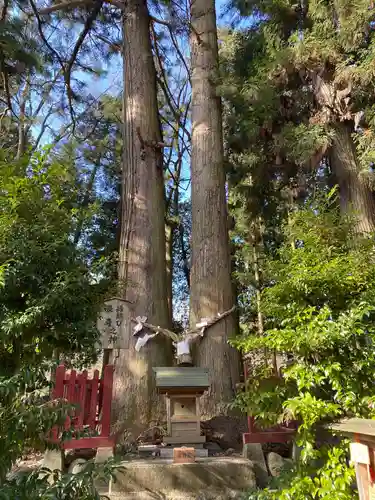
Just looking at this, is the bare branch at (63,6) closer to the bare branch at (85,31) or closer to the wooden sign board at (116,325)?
the bare branch at (85,31)

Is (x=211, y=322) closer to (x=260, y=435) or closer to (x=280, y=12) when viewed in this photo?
(x=260, y=435)

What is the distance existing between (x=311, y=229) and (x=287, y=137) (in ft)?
6.17

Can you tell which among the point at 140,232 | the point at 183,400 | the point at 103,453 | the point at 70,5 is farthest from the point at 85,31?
the point at 103,453

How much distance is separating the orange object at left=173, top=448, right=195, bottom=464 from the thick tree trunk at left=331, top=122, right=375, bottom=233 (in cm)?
262

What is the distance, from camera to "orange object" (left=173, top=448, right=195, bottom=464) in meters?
3.09

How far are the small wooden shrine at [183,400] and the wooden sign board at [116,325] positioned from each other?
55cm

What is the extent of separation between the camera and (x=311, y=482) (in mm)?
2490

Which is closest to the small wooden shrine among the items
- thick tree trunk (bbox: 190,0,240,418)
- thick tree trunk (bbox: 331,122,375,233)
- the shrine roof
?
the shrine roof

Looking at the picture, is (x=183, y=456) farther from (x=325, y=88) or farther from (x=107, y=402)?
(x=325, y=88)

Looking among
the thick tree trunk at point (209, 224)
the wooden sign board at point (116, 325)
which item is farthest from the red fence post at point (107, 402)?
the thick tree trunk at point (209, 224)

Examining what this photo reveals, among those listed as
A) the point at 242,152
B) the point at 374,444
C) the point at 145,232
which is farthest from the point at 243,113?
the point at 374,444

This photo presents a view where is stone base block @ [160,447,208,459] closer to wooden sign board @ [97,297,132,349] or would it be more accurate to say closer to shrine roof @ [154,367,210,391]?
shrine roof @ [154,367,210,391]

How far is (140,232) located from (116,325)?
4.04ft

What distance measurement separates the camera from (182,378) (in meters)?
3.43
